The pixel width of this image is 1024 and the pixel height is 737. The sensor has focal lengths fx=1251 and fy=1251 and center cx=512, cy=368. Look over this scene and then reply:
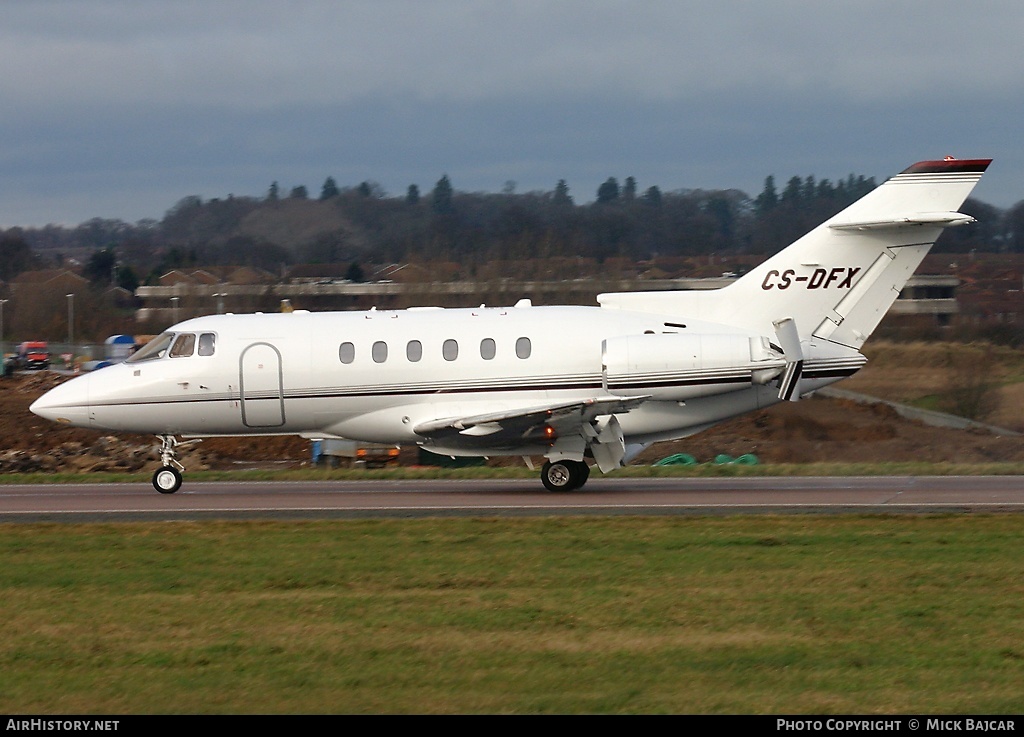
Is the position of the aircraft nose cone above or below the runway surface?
above

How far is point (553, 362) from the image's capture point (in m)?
21.7

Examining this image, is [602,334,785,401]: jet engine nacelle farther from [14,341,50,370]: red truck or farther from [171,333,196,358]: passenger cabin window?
[14,341,50,370]: red truck

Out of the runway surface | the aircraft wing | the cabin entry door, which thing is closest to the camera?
the runway surface

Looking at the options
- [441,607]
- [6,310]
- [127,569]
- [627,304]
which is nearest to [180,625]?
[441,607]

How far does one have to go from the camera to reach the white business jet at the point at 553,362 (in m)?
21.4

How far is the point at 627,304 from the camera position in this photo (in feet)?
74.9

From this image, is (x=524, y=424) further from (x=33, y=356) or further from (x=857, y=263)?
(x=33, y=356)

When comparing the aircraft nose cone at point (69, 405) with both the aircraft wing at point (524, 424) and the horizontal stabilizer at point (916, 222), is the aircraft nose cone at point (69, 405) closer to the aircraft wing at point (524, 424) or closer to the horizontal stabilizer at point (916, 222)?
the aircraft wing at point (524, 424)

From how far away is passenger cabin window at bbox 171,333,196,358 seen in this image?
22.8 metres

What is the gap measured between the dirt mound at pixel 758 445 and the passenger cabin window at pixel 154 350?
11.0 meters

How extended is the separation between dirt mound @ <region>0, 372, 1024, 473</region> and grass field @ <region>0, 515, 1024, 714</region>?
45.5 feet

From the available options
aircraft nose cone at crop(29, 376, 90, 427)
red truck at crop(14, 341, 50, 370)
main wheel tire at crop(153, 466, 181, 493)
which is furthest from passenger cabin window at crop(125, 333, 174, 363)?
red truck at crop(14, 341, 50, 370)

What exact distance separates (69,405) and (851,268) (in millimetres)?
14409

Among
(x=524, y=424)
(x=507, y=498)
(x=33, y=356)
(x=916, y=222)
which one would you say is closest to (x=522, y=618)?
(x=524, y=424)
